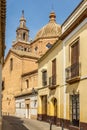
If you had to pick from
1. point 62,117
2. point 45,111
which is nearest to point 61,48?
point 62,117

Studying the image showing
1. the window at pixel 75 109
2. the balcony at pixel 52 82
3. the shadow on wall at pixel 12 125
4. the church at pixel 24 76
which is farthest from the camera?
the church at pixel 24 76

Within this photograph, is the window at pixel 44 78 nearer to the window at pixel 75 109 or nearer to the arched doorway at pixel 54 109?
the arched doorway at pixel 54 109

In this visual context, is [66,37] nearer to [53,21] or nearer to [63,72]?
[63,72]

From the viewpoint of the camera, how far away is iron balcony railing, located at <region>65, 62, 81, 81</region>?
63.1ft

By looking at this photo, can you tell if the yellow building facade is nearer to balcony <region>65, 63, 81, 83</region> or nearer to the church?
balcony <region>65, 63, 81, 83</region>

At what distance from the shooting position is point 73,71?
20109mm

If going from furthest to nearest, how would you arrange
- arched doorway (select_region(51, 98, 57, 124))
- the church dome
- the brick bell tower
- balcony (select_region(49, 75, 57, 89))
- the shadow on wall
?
the brick bell tower < the church dome < arched doorway (select_region(51, 98, 57, 124)) < balcony (select_region(49, 75, 57, 89)) < the shadow on wall

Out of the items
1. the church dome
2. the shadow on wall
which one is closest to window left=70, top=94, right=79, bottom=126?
the shadow on wall

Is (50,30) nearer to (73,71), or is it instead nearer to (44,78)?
(44,78)

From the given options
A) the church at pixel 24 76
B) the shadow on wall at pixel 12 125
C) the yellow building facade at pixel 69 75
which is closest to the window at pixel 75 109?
the yellow building facade at pixel 69 75

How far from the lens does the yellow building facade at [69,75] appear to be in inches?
738

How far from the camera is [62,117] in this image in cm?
2264

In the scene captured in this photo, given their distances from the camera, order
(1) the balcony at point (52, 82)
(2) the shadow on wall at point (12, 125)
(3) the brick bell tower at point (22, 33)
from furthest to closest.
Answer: (3) the brick bell tower at point (22, 33), (1) the balcony at point (52, 82), (2) the shadow on wall at point (12, 125)

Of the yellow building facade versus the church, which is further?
the church
